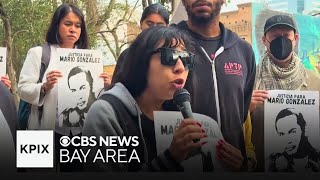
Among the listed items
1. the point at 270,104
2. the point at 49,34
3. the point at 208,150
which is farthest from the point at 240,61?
the point at 49,34

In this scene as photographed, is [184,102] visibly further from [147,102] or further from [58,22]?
[58,22]

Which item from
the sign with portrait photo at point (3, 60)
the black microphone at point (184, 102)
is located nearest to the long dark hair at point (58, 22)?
the sign with portrait photo at point (3, 60)

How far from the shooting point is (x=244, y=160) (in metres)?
5.28

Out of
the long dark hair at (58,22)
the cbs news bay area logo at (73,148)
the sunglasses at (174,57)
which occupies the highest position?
the long dark hair at (58,22)

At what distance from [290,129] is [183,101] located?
101 cm

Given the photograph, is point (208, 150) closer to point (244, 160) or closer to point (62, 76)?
point (244, 160)

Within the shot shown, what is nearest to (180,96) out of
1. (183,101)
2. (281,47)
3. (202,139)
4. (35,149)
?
(183,101)

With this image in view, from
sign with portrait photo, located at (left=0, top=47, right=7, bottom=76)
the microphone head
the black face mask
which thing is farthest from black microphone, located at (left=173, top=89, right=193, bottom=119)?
sign with portrait photo, located at (left=0, top=47, right=7, bottom=76)

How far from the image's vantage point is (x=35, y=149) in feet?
16.0

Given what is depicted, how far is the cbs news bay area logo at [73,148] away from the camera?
486 centimetres

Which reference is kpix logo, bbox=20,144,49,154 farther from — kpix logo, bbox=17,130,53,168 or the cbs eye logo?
the cbs eye logo

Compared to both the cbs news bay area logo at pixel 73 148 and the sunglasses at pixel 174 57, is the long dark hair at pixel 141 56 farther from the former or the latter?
the cbs news bay area logo at pixel 73 148

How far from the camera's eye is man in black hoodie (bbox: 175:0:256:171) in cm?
512

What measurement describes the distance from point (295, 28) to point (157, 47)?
1252 mm
